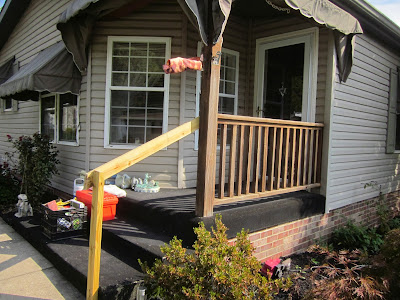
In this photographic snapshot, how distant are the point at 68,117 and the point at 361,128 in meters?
4.87

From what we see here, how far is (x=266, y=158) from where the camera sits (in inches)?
153

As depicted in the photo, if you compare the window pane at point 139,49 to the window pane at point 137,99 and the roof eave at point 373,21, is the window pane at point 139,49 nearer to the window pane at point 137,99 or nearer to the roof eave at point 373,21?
the window pane at point 137,99

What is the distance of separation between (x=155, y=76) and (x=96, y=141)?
129cm

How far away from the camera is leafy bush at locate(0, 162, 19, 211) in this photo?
19.2ft

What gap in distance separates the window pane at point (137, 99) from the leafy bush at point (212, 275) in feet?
9.04

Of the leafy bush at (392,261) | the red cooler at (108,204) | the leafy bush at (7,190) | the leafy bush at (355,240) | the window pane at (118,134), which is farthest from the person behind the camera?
the leafy bush at (7,190)

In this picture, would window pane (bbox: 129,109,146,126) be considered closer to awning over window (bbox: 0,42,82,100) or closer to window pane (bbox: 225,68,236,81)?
awning over window (bbox: 0,42,82,100)

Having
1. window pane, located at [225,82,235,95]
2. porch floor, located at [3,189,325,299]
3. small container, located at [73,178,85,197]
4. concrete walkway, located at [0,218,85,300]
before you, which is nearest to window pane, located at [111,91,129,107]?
small container, located at [73,178,85,197]

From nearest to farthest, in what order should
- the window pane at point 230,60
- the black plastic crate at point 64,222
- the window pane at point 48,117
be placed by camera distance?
1. the black plastic crate at point 64,222
2. the window pane at point 230,60
3. the window pane at point 48,117

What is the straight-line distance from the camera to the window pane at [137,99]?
4.88 metres

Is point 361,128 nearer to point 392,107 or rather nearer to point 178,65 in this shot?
point 392,107

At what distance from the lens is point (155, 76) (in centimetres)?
485

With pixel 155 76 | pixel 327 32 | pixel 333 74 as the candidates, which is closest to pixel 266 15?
pixel 327 32

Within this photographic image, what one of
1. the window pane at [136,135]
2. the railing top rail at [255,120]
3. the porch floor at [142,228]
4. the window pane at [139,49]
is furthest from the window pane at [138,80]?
the railing top rail at [255,120]
